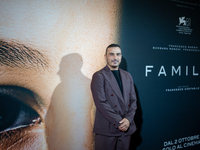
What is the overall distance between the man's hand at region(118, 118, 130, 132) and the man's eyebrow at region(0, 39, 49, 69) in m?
0.98

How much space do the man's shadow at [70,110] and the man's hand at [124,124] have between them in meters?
0.54

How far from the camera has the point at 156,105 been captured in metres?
2.34

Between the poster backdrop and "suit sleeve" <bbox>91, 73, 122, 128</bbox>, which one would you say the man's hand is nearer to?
"suit sleeve" <bbox>91, 73, 122, 128</bbox>

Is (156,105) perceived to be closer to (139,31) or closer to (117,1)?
(139,31)

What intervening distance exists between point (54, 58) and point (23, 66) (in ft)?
1.06

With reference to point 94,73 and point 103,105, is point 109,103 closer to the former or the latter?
point 103,105

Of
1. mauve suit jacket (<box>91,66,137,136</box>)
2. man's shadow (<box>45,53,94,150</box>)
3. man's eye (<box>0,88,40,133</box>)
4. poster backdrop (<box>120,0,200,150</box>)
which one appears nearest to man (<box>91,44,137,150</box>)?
mauve suit jacket (<box>91,66,137,136</box>)

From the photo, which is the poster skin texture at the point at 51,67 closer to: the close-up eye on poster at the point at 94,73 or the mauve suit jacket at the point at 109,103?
the close-up eye on poster at the point at 94,73

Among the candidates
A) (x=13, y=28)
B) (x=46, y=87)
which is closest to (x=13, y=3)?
(x=13, y=28)

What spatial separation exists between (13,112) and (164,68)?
6.67ft

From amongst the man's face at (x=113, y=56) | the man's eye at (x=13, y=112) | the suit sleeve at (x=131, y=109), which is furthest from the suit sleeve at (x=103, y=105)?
the man's eye at (x=13, y=112)

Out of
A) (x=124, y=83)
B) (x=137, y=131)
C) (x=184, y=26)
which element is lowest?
(x=137, y=131)

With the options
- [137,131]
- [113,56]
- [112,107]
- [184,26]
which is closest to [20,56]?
[113,56]

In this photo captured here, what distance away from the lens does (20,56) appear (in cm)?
161
